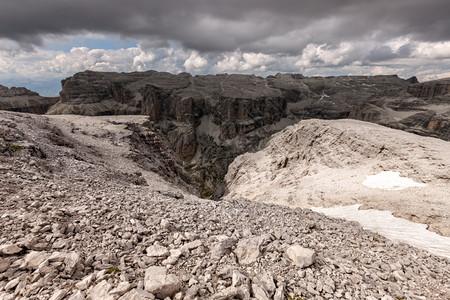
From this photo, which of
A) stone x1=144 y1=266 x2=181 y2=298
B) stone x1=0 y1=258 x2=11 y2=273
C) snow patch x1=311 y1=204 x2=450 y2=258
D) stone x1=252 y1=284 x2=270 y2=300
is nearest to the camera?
stone x1=144 y1=266 x2=181 y2=298

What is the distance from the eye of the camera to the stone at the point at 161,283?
6227 millimetres

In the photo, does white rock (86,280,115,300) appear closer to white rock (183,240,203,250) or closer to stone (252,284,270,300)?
white rock (183,240,203,250)

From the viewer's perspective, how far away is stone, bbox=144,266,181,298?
245 inches

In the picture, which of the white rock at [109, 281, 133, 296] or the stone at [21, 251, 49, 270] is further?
the stone at [21, 251, 49, 270]

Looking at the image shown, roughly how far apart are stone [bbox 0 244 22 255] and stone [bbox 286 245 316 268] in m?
8.95

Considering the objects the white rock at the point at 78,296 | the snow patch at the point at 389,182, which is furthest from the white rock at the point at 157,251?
the snow patch at the point at 389,182

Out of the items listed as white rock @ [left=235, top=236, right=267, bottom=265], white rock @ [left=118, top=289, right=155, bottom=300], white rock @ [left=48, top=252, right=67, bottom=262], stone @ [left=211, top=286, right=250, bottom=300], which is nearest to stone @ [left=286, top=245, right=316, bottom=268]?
white rock @ [left=235, top=236, right=267, bottom=265]

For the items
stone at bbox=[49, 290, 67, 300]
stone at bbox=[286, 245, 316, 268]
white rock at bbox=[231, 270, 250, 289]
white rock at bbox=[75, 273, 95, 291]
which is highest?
stone at bbox=[49, 290, 67, 300]

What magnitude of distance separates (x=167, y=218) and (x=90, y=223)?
306 centimetres

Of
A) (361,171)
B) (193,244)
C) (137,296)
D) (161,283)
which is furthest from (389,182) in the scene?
(137,296)

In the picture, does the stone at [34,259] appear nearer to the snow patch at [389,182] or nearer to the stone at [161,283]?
the stone at [161,283]

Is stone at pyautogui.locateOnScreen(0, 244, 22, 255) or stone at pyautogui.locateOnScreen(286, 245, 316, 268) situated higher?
stone at pyautogui.locateOnScreen(0, 244, 22, 255)

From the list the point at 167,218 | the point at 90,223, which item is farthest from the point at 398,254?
the point at 90,223

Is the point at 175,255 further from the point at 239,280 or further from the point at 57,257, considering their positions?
the point at 57,257
